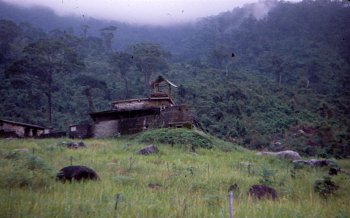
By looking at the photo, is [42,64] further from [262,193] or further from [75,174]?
[262,193]

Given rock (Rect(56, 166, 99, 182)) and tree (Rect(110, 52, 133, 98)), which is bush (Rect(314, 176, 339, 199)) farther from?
tree (Rect(110, 52, 133, 98))

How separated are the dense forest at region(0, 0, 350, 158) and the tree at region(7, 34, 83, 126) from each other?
14 cm

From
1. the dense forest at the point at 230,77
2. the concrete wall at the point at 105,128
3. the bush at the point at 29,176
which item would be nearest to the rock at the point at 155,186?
the bush at the point at 29,176

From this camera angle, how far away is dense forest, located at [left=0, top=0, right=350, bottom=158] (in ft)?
131

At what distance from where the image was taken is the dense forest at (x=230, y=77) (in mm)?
39938

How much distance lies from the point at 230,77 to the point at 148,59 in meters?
14.7

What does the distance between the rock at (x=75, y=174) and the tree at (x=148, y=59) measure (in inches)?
2017

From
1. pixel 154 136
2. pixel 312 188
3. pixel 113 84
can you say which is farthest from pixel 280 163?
pixel 113 84

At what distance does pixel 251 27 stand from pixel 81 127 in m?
72.6

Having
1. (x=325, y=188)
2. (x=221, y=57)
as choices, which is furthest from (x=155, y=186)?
(x=221, y=57)

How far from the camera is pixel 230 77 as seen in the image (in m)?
61.3

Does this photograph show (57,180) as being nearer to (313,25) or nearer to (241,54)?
(241,54)

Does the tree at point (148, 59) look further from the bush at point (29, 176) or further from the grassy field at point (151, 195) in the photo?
the bush at point (29, 176)

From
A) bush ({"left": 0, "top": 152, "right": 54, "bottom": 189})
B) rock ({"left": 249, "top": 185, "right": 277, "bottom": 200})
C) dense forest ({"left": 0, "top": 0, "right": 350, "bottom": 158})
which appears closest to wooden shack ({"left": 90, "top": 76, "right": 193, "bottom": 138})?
dense forest ({"left": 0, "top": 0, "right": 350, "bottom": 158})
